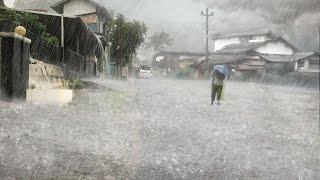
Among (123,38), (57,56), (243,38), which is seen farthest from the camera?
(243,38)

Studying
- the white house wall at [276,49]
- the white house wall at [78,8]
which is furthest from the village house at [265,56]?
the white house wall at [78,8]

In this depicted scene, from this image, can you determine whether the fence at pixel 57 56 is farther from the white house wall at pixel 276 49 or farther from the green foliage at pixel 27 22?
the white house wall at pixel 276 49

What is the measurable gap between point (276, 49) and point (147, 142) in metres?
48.8

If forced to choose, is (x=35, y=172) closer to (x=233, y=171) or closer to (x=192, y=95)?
(x=233, y=171)

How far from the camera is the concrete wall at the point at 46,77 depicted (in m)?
11.8

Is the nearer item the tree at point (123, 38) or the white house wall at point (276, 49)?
the tree at point (123, 38)

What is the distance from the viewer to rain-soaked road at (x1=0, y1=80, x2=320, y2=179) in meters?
7.14

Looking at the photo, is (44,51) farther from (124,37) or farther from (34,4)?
(34,4)

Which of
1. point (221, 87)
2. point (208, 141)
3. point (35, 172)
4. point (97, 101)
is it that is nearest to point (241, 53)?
point (221, 87)

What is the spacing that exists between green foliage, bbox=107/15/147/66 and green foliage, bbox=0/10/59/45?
5.83 feet

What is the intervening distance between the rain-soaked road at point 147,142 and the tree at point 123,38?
5.30 feet

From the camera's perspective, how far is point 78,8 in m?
12.4

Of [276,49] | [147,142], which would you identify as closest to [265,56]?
[276,49]

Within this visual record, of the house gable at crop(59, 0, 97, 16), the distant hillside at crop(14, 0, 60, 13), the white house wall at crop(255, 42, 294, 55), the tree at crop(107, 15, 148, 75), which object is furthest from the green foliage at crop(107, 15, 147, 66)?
the white house wall at crop(255, 42, 294, 55)
